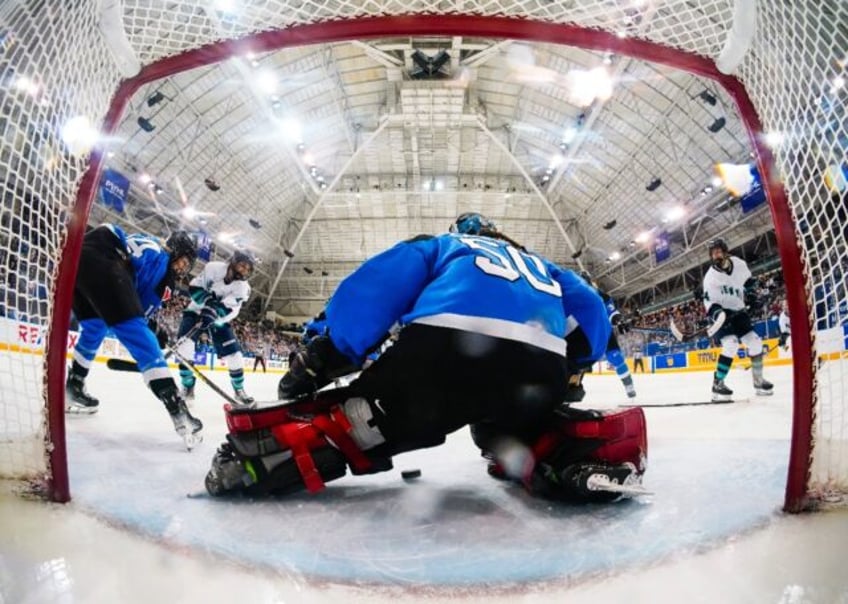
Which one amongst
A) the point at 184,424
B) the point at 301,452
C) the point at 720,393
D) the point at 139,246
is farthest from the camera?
the point at 720,393

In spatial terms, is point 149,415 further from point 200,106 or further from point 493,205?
point 493,205

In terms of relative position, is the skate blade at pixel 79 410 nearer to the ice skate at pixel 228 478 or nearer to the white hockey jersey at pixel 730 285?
the ice skate at pixel 228 478

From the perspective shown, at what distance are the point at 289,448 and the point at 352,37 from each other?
128 cm

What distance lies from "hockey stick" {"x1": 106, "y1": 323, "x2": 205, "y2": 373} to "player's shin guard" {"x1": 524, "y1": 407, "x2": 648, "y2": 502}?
2.12 meters

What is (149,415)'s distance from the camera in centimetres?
308

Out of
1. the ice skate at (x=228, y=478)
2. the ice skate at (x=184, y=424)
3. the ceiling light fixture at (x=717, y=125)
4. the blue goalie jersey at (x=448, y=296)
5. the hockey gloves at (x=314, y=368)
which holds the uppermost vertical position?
the ceiling light fixture at (x=717, y=125)

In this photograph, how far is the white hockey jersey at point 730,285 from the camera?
15.6 feet

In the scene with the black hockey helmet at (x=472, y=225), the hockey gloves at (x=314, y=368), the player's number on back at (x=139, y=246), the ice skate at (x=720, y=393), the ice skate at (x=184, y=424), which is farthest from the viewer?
the ice skate at (x=720, y=393)

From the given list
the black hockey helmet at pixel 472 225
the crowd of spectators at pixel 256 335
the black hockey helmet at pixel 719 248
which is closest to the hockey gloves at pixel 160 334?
the black hockey helmet at pixel 472 225

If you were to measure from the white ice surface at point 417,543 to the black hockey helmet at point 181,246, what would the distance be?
4.74 feet

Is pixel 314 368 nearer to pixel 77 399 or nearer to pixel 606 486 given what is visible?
pixel 606 486

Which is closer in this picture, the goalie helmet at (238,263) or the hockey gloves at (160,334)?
the hockey gloves at (160,334)

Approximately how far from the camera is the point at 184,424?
2111mm

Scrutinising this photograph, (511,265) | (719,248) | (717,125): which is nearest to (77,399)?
(511,265)
